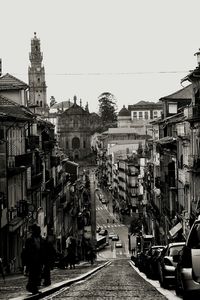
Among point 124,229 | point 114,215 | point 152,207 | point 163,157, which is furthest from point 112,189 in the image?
point 163,157

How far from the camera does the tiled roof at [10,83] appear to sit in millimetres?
52906

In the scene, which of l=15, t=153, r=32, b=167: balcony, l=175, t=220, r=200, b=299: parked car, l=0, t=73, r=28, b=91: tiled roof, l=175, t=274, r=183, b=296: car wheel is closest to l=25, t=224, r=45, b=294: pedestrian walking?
l=175, t=274, r=183, b=296: car wheel

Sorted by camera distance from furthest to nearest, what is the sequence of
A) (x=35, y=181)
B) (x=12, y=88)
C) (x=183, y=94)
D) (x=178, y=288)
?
(x=183, y=94) → (x=35, y=181) → (x=12, y=88) → (x=178, y=288)

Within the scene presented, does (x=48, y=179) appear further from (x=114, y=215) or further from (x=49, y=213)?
(x=114, y=215)

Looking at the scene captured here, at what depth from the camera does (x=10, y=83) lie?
53656 mm

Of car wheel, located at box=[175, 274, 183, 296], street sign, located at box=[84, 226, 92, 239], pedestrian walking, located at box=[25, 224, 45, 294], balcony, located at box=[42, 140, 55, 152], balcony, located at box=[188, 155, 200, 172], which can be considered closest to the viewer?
car wheel, located at box=[175, 274, 183, 296]

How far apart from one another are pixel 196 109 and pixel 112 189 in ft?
449

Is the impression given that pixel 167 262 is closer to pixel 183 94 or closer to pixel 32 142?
pixel 32 142

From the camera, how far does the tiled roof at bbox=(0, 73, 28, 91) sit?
52906 mm

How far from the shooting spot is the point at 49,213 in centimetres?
7125

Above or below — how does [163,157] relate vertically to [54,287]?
above

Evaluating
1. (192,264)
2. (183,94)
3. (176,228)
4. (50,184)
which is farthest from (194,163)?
(192,264)

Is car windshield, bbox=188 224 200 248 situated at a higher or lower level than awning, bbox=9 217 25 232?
higher

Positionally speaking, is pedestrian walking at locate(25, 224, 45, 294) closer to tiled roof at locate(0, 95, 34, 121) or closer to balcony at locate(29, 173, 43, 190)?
tiled roof at locate(0, 95, 34, 121)
